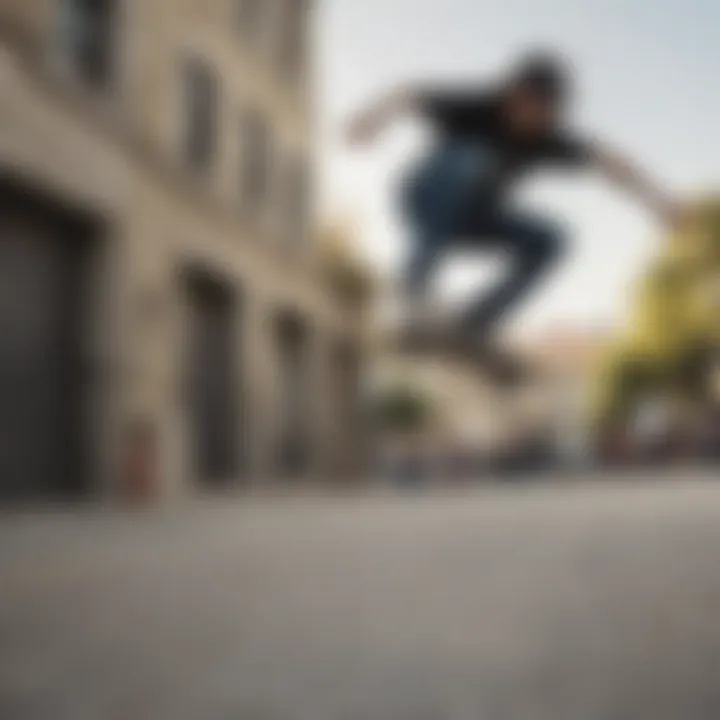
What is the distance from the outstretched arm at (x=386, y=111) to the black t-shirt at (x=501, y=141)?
0.12m

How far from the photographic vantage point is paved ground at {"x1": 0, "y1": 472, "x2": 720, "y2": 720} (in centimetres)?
145

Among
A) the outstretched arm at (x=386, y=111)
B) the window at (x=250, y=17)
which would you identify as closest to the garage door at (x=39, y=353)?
the window at (x=250, y=17)

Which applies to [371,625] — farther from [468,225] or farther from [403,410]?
[468,225]

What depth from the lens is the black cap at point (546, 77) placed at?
4.58ft

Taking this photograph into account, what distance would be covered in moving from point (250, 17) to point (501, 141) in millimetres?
2524

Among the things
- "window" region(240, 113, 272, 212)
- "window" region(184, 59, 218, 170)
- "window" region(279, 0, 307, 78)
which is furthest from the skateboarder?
"window" region(184, 59, 218, 170)

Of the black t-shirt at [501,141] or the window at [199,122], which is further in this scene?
the window at [199,122]

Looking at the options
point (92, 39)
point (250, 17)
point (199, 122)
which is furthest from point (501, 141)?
point (199, 122)

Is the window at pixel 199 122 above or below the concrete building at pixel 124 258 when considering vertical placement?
above

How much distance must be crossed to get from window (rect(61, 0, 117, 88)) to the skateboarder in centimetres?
690

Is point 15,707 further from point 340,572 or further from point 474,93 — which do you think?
point 340,572

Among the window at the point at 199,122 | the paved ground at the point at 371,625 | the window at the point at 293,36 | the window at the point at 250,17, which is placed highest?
the window at the point at 199,122

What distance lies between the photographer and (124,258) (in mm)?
8438

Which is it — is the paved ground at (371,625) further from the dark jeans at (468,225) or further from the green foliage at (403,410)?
the dark jeans at (468,225)
